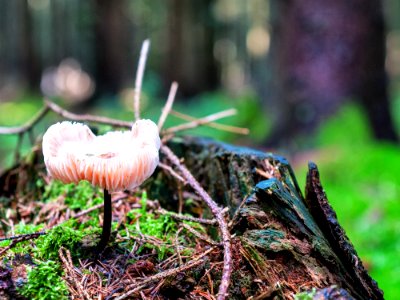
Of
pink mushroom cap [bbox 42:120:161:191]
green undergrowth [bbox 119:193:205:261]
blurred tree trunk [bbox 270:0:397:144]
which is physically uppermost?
blurred tree trunk [bbox 270:0:397:144]

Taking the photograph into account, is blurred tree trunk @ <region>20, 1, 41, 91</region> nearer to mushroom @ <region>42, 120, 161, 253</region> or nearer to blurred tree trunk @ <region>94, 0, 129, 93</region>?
blurred tree trunk @ <region>94, 0, 129, 93</region>

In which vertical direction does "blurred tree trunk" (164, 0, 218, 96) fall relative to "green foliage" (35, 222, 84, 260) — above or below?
above

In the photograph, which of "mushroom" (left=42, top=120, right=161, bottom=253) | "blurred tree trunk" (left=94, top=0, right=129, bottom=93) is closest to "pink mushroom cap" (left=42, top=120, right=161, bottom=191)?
"mushroom" (left=42, top=120, right=161, bottom=253)

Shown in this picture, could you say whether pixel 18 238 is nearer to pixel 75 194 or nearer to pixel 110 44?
pixel 75 194

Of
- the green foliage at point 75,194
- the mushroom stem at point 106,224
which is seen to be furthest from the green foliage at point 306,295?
the green foliage at point 75,194

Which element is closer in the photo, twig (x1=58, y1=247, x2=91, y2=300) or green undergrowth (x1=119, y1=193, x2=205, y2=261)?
twig (x1=58, y1=247, x2=91, y2=300)

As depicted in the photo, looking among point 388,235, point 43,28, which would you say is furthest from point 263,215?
point 43,28
